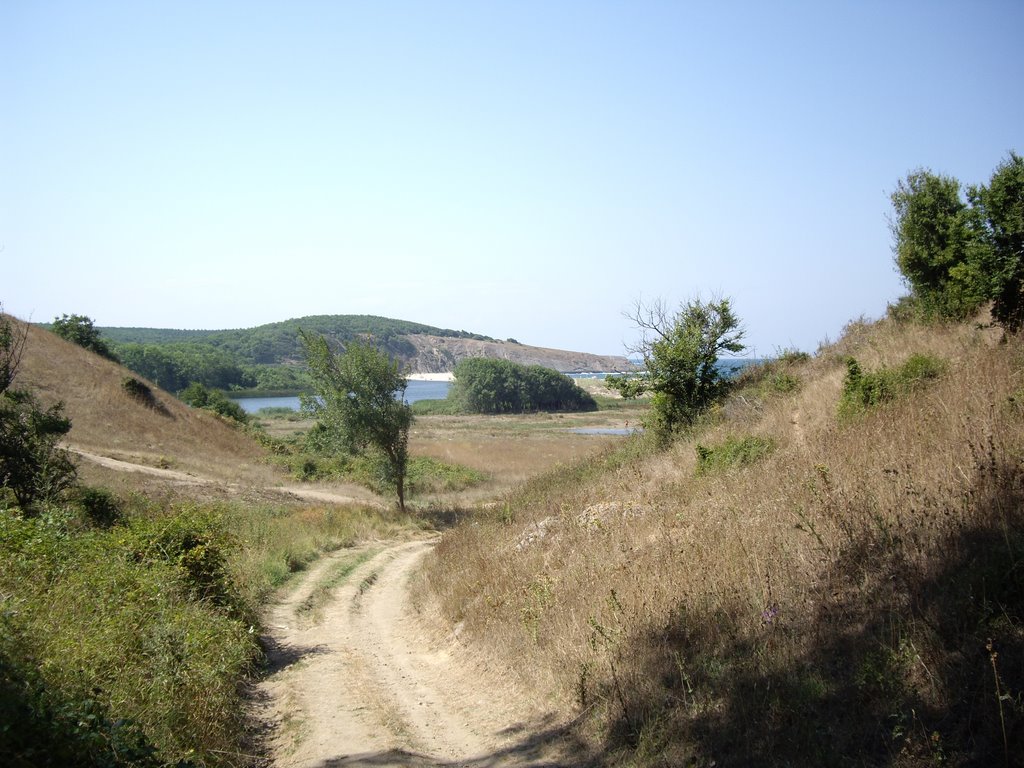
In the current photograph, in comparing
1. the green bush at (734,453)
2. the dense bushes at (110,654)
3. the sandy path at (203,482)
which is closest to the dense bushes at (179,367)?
the sandy path at (203,482)

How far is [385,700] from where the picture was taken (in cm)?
863

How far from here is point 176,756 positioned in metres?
5.51

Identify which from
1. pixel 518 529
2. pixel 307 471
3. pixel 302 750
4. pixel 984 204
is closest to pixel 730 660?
pixel 302 750

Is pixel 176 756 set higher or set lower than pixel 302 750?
higher

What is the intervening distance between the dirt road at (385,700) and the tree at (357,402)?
18810 millimetres

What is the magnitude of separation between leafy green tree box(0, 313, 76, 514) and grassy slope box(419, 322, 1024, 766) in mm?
10539

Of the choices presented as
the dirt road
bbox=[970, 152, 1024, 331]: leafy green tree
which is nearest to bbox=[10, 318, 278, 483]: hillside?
the dirt road

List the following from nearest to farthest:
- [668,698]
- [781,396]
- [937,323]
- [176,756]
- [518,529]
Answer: [176,756], [668,698], [518,529], [937,323], [781,396]

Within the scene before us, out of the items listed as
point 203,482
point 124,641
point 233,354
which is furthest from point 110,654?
point 233,354

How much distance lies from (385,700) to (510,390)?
377 feet

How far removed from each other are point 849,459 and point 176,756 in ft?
25.0

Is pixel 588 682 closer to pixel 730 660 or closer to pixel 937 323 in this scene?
pixel 730 660

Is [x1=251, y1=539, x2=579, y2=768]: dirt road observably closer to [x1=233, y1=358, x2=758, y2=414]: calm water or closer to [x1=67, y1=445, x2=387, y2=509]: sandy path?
[x1=233, y1=358, x2=758, y2=414]: calm water

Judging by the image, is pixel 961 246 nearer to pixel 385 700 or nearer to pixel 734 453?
pixel 734 453
